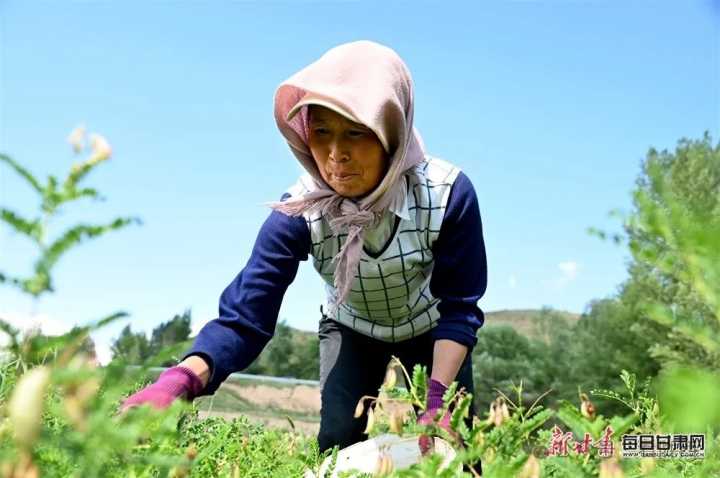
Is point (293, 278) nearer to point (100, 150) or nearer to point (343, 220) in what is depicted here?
point (343, 220)

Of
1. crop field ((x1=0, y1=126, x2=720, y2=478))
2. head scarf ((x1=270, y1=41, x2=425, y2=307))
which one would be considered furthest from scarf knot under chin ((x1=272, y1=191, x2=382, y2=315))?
crop field ((x1=0, y1=126, x2=720, y2=478))

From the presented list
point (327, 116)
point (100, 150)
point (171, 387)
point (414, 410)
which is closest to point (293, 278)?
point (327, 116)

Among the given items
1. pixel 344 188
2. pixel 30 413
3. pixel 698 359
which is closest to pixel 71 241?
pixel 30 413

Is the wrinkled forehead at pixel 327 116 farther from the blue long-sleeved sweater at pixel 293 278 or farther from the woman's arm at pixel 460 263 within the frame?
the woman's arm at pixel 460 263

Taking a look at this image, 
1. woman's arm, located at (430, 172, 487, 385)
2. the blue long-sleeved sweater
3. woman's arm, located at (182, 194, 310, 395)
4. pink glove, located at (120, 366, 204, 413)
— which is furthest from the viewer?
woman's arm, located at (430, 172, 487, 385)

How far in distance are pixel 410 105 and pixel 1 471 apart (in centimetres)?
199

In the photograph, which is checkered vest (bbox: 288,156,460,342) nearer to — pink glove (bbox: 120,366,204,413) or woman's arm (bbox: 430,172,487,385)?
woman's arm (bbox: 430,172,487,385)

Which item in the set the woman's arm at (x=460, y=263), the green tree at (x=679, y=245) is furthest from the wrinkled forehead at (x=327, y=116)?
the green tree at (x=679, y=245)

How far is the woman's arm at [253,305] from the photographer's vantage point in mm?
1789

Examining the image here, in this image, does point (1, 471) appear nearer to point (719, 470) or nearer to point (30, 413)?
point (30, 413)

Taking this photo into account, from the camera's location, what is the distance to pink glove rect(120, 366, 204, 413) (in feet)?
4.48

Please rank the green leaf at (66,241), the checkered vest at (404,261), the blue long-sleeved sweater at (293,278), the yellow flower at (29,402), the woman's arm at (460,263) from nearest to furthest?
the yellow flower at (29,402) → the green leaf at (66,241) → the blue long-sleeved sweater at (293,278) → the woman's arm at (460,263) → the checkered vest at (404,261)

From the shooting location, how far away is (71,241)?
0.58 meters

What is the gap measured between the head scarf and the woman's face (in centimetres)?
4
